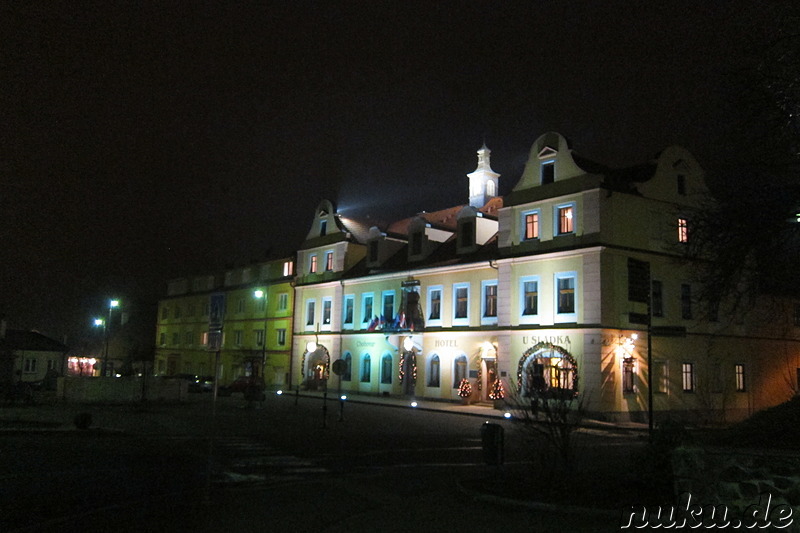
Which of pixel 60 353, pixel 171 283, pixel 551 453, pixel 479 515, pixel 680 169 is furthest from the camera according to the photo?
pixel 171 283

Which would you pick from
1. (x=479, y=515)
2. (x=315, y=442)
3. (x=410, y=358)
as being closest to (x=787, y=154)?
(x=479, y=515)

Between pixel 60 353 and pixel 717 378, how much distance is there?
189 feet

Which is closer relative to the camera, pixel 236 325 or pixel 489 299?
pixel 489 299

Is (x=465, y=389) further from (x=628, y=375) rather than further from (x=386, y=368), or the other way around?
(x=628, y=375)

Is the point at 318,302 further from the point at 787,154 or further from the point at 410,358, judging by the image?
the point at 787,154

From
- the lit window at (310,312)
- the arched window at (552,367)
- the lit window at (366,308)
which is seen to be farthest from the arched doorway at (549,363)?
the lit window at (310,312)

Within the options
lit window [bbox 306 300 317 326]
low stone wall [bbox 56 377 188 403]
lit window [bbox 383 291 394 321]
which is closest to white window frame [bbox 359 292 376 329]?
lit window [bbox 383 291 394 321]

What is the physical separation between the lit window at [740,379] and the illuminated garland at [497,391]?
1336 centimetres

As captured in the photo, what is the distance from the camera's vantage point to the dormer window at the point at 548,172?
36666mm

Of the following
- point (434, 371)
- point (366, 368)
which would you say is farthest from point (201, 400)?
point (434, 371)

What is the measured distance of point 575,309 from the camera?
34125 mm

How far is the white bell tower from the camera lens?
60.7 m

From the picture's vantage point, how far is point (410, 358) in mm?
45156

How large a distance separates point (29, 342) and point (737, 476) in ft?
216
